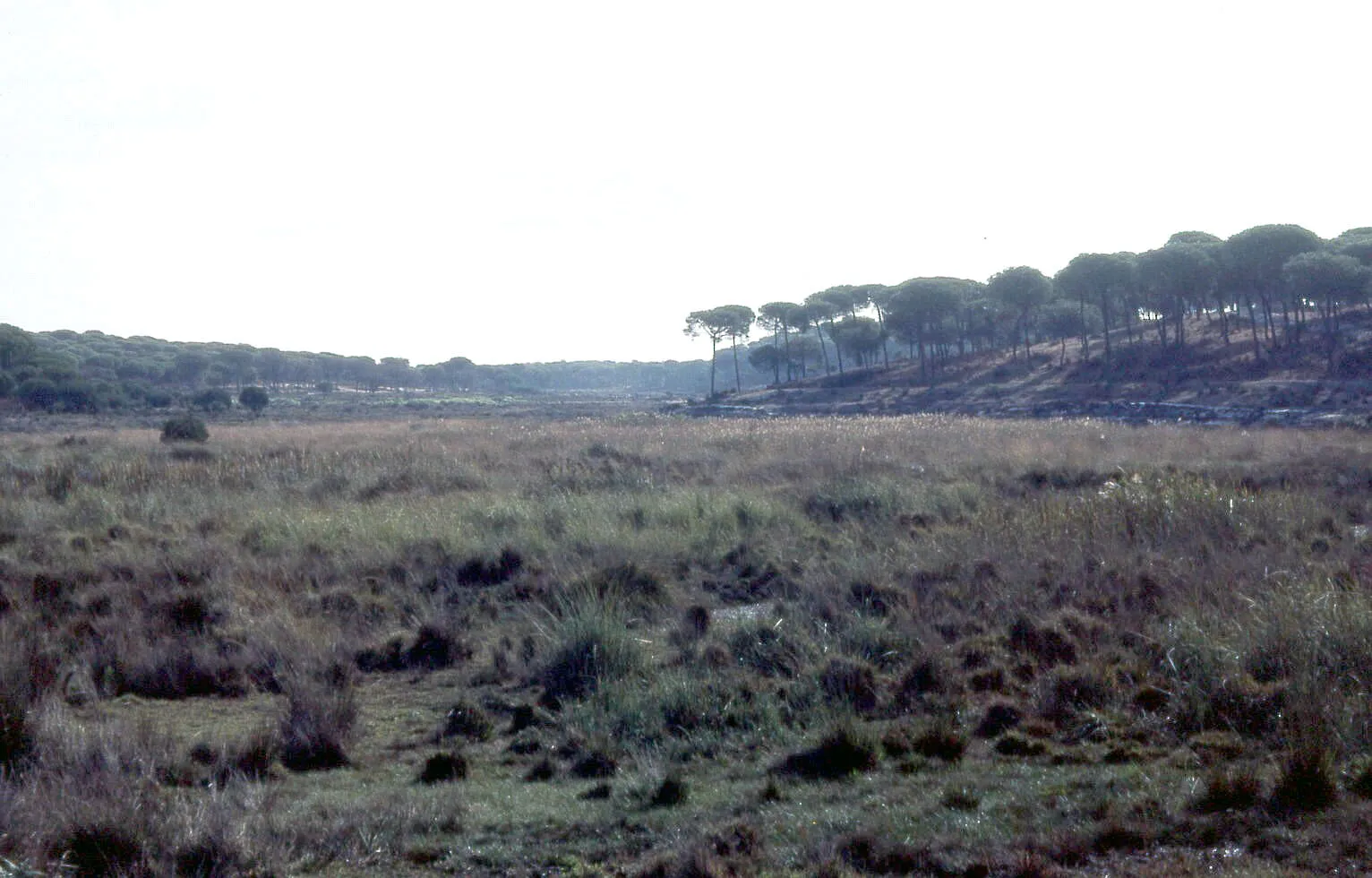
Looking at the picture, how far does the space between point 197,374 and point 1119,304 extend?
3168 inches

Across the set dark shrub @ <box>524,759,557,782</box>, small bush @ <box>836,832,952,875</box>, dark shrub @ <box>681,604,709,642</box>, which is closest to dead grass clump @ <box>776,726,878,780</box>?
small bush @ <box>836,832,952,875</box>

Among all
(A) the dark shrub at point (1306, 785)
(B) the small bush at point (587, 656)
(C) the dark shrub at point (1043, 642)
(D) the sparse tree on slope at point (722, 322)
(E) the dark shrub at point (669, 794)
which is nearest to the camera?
(A) the dark shrub at point (1306, 785)

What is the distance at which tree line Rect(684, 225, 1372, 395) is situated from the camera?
55.0 meters

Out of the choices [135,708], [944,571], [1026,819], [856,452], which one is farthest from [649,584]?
[856,452]

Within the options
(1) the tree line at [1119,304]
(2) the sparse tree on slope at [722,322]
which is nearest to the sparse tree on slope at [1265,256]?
(1) the tree line at [1119,304]

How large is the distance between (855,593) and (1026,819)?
571cm

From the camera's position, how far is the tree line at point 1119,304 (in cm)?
5503

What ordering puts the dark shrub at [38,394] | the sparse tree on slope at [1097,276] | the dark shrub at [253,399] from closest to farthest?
the dark shrub at [38,394], the sparse tree on slope at [1097,276], the dark shrub at [253,399]

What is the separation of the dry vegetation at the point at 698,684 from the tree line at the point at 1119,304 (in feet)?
139

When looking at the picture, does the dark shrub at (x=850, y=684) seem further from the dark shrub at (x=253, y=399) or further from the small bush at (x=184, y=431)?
the dark shrub at (x=253, y=399)

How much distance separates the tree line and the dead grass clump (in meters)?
50.6

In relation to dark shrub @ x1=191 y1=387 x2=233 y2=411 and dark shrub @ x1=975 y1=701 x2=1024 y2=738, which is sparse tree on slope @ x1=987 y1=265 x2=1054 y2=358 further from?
dark shrub @ x1=975 y1=701 x2=1024 y2=738

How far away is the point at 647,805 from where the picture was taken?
6.07 m

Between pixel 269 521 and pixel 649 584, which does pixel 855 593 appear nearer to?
pixel 649 584
